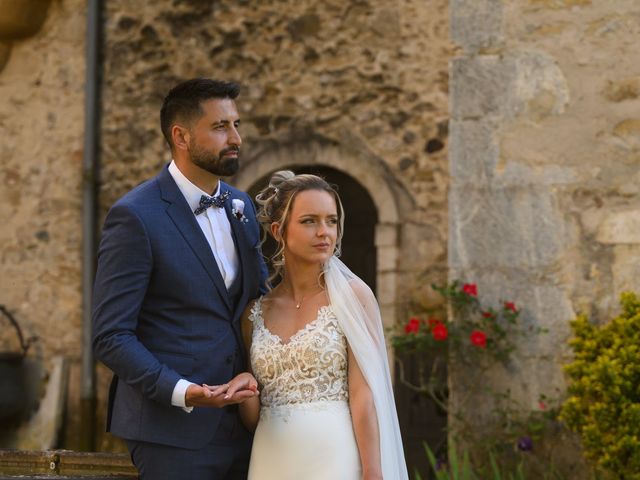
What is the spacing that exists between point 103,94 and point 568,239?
16.6 feet

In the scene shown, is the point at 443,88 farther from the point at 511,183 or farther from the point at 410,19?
the point at 511,183

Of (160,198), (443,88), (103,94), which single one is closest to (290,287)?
(160,198)

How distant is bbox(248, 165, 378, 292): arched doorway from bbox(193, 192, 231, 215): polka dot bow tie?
497cm

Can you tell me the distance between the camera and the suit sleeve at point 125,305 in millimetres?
2959

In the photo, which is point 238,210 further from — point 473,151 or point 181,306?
point 473,151

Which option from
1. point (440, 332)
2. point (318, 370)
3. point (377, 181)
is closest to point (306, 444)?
point (318, 370)

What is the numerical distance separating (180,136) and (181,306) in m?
0.49

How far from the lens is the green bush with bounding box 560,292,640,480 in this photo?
470 centimetres

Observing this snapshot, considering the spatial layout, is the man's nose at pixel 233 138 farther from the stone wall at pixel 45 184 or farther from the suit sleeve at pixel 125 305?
the stone wall at pixel 45 184

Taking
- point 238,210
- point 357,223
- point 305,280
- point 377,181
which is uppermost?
point 377,181

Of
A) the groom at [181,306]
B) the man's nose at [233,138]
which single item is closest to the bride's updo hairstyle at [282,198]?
the groom at [181,306]

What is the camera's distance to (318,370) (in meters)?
3.20

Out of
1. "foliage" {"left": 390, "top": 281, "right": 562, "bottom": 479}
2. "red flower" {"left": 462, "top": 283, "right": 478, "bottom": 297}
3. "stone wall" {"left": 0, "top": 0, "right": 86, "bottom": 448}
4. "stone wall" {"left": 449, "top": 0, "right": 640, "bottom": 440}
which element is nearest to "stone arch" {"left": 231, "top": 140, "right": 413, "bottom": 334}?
"stone wall" {"left": 0, "top": 0, "right": 86, "bottom": 448}

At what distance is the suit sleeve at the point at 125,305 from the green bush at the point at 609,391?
2.38m
